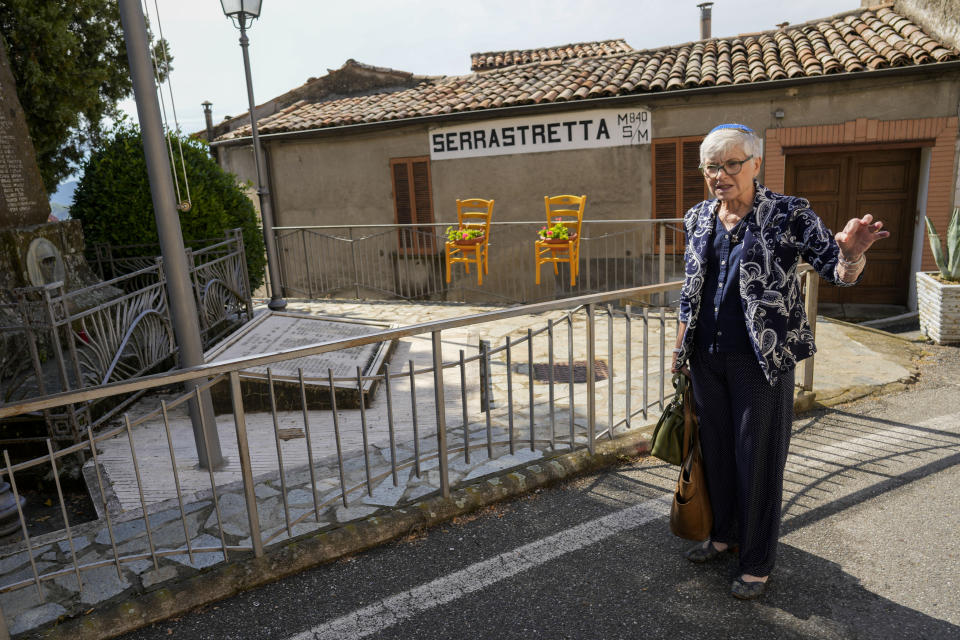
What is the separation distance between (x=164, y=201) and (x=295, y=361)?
236 cm

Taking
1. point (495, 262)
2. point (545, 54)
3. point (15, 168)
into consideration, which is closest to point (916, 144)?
point (495, 262)

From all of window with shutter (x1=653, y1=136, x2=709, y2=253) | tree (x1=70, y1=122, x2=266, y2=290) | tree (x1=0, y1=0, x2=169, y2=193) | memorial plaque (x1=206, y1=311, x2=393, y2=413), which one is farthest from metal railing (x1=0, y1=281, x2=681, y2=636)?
tree (x1=0, y1=0, x2=169, y2=193)

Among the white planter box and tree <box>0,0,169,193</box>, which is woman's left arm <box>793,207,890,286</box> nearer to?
the white planter box

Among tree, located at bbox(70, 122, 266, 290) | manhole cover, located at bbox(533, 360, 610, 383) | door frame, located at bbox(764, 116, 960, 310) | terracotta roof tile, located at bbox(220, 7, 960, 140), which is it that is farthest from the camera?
terracotta roof tile, located at bbox(220, 7, 960, 140)

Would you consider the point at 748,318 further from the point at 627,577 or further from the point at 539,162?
the point at 539,162

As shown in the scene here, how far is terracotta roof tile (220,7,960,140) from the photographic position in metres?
10.3

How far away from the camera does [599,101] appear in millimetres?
11555

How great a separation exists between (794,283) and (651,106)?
9616 mm

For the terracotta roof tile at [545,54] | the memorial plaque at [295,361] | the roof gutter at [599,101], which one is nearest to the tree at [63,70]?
the roof gutter at [599,101]

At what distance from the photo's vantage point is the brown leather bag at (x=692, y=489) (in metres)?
2.98

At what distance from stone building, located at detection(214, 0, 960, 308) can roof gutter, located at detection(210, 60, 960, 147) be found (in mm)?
31

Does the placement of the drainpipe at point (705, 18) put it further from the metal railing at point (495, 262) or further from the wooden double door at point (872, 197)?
the metal railing at point (495, 262)

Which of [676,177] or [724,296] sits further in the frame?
[676,177]

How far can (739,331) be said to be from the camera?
8.95ft
